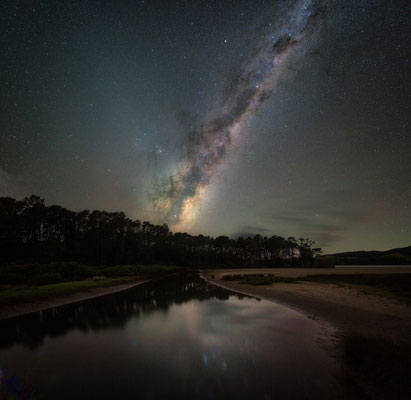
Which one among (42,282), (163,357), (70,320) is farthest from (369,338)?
(42,282)

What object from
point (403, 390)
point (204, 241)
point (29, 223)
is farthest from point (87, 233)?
point (403, 390)

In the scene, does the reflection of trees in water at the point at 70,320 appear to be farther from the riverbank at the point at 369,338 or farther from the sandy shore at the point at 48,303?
the riverbank at the point at 369,338

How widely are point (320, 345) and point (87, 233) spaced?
333 ft

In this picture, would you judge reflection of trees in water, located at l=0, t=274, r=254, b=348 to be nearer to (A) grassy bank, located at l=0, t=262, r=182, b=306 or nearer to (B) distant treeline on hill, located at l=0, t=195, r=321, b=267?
(A) grassy bank, located at l=0, t=262, r=182, b=306

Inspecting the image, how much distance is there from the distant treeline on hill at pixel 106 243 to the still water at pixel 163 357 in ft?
173

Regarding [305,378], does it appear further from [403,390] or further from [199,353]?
[199,353]

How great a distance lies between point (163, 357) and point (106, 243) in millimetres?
98455

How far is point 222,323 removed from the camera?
51.0ft

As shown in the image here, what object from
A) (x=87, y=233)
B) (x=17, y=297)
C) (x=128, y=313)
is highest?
(x=87, y=233)

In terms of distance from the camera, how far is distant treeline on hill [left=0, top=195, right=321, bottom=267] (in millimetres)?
67312

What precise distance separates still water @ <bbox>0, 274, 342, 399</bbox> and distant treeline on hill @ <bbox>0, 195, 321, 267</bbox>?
2079 inches

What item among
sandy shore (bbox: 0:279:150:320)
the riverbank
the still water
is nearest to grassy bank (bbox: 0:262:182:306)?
sandy shore (bbox: 0:279:150:320)

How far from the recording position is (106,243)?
98.3m

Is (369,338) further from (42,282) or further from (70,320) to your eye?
(42,282)
